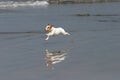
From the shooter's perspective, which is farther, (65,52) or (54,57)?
(65,52)

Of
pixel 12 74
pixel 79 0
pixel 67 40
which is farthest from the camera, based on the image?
pixel 79 0

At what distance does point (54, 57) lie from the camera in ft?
45.7

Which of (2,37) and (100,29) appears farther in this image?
(100,29)

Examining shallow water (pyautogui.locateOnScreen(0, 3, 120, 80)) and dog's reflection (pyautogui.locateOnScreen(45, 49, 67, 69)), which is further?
dog's reflection (pyautogui.locateOnScreen(45, 49, 67, 69))

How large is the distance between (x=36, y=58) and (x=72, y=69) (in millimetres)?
2510

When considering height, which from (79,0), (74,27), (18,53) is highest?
(18,53)

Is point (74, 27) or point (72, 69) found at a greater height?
point (72, 69)

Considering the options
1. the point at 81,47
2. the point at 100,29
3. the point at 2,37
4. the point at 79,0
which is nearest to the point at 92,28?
the point at 100,29

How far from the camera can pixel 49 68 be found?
1213 centimetres

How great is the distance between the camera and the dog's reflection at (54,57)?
1292cm

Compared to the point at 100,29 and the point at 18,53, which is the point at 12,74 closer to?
the point at 18,53

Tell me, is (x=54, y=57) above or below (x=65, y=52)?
above

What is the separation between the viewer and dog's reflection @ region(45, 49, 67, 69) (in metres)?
12.9

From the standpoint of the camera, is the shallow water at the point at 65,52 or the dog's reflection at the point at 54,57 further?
the dog's reflection at the point at 54,57
